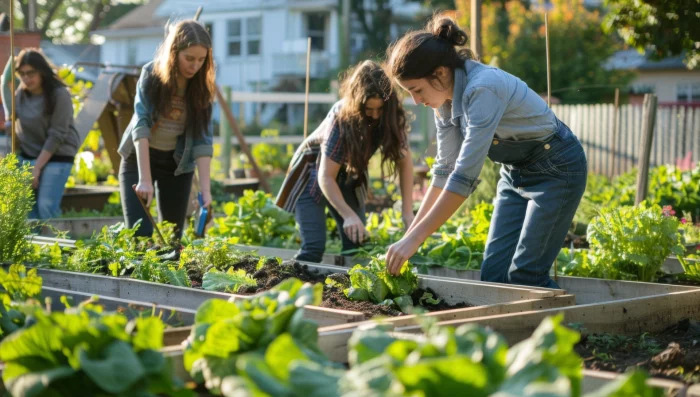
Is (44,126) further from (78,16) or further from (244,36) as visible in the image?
(78,16)

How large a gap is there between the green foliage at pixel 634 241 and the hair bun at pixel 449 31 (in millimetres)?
1447

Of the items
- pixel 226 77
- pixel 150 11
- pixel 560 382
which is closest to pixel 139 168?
pixel 560 382

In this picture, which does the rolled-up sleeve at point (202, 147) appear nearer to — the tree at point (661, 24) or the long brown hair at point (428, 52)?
the long brown hair at point (428, 52)

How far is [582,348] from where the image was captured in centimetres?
304

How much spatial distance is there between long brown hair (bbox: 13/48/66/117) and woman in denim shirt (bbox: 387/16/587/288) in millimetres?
3836

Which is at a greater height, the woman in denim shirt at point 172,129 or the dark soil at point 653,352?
the woman in denim shirt at point 172,129

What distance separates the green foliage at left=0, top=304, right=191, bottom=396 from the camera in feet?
6.13

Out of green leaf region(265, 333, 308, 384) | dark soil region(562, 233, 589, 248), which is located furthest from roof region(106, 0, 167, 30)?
green leaf region(265, 333, 308, 384)

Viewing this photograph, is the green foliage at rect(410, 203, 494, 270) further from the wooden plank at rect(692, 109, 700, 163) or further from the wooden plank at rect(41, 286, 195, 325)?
the wooden plank at rect(692, 109, 700, 163)

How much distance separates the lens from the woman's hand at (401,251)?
3232mm

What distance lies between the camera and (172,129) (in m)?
5.04

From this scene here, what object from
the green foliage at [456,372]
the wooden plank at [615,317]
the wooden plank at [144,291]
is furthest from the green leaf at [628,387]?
the wooden plank at [144,291]

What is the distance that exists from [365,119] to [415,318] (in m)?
2.27

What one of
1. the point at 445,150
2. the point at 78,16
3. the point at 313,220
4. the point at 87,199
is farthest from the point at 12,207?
the point at 78,16
